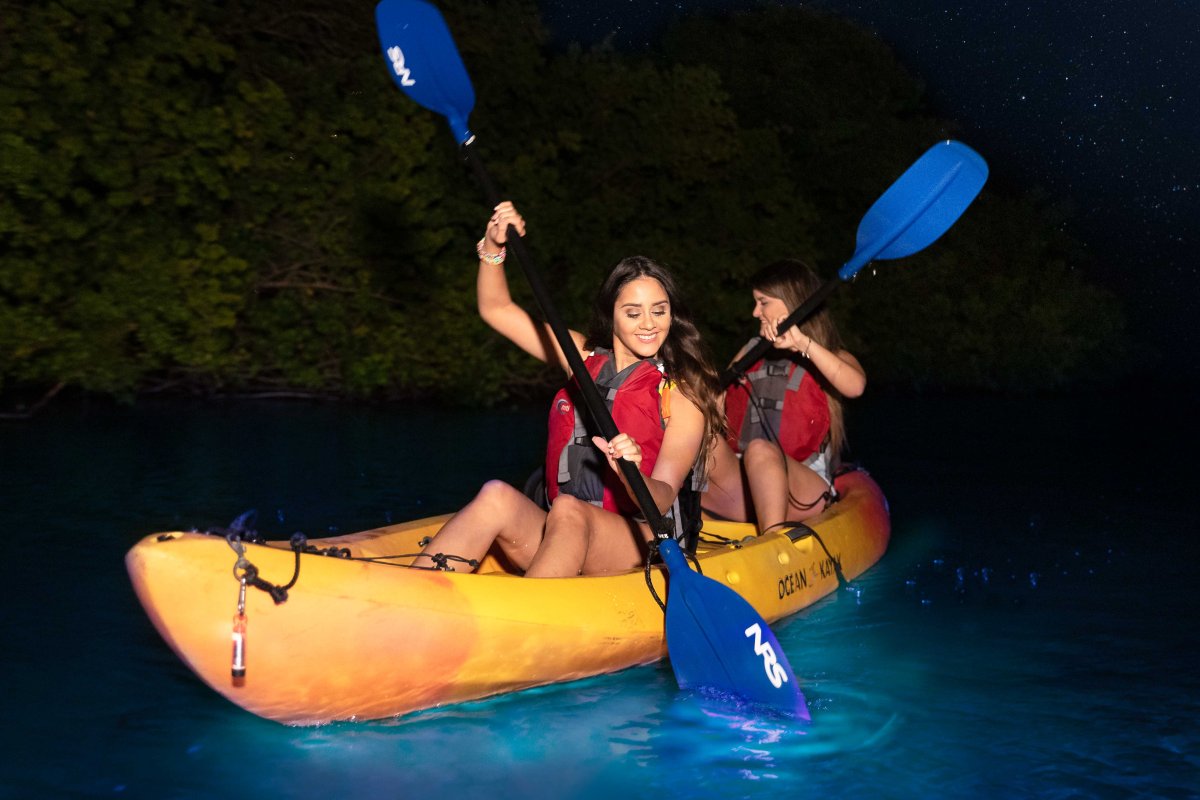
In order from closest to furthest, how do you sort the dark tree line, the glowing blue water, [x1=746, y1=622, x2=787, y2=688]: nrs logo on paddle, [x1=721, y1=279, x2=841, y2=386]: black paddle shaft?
1. the glowing blue water
2. [x1=746, y1=622, x2=787, y2=688]: nrs logo on paddle
3. [x1=721, y1=279, x2=841, y2=386]: black paddle shaft
4. the dark tree line

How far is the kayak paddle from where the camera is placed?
4.23m

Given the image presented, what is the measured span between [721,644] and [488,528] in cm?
64

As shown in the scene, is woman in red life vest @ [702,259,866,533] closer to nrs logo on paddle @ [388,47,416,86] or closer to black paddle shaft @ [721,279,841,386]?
black paddle shaft @ [721,279,841,386]

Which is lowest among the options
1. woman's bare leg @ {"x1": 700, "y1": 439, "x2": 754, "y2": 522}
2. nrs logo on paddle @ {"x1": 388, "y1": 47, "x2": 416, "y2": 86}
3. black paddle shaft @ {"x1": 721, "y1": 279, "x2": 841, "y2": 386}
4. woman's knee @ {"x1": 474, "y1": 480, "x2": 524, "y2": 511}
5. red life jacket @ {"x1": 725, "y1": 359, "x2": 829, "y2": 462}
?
woman's knee @ {"x1": 474, "y1": 480, "x2": 524, "y2": 511}

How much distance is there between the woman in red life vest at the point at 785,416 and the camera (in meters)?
4.13

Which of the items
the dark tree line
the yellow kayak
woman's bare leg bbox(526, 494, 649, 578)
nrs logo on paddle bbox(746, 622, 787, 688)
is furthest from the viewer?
the dark tree line

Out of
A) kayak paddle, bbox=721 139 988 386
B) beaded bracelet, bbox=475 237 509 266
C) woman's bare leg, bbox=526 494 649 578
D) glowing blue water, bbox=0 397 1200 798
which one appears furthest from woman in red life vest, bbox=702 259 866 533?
beaded bracelet, bbox=475 237 509 266

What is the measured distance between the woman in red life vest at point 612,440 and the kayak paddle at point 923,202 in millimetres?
949

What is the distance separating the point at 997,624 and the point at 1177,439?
703cm

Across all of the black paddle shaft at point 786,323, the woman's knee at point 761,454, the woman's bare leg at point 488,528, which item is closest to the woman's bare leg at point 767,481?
the woman's knee at point 761,454

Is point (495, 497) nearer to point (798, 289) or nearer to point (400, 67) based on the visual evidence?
point (400, 67)

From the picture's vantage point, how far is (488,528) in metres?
3.11

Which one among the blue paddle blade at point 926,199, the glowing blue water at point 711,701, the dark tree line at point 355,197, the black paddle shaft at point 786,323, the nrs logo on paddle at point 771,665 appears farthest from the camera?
the dark tree line at point 355,197

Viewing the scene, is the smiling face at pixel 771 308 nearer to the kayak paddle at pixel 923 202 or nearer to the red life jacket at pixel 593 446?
the kayak paddle at pixel 923 202
